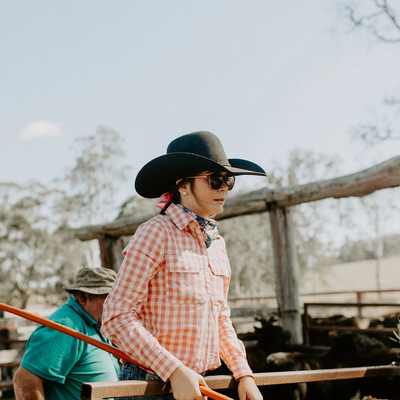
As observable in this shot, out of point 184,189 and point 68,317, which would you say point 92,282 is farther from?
point 184,189

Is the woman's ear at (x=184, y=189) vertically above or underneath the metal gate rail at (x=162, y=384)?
above

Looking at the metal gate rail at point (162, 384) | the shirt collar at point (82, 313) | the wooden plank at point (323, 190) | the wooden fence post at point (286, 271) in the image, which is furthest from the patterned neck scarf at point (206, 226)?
the wooden fence post at point (286, 271)

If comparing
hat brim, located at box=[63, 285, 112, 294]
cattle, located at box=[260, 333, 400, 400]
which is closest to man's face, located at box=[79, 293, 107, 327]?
hat brim, located at box=[63, 285, 112, 294]

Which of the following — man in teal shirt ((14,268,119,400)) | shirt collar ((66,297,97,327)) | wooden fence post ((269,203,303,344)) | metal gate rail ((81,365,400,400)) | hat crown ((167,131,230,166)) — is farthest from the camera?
wooden fence post ((269,203,303,344))

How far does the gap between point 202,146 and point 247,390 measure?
94 centimetres

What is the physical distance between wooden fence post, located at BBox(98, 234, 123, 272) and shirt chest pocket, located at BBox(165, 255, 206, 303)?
7.51 metres

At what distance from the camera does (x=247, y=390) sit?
183 cm

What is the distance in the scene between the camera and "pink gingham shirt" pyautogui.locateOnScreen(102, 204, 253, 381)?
169cm

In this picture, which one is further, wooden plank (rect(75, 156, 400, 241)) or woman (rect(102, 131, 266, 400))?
wooden plank (rect(75, 156, 400, 241))

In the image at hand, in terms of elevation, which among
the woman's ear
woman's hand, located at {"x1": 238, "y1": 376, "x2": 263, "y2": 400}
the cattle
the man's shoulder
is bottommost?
the cattle

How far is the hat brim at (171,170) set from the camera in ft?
6.39

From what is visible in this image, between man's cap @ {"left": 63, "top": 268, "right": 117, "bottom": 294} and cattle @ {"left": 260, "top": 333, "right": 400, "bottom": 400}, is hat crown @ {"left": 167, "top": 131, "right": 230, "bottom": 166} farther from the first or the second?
cattle @ {"left": 260, "top": 333, "right": 400, "bottom": 400}

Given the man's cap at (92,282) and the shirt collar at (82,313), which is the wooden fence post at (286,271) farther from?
the shirt collar at (82,313)

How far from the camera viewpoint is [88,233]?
9.61 metres
